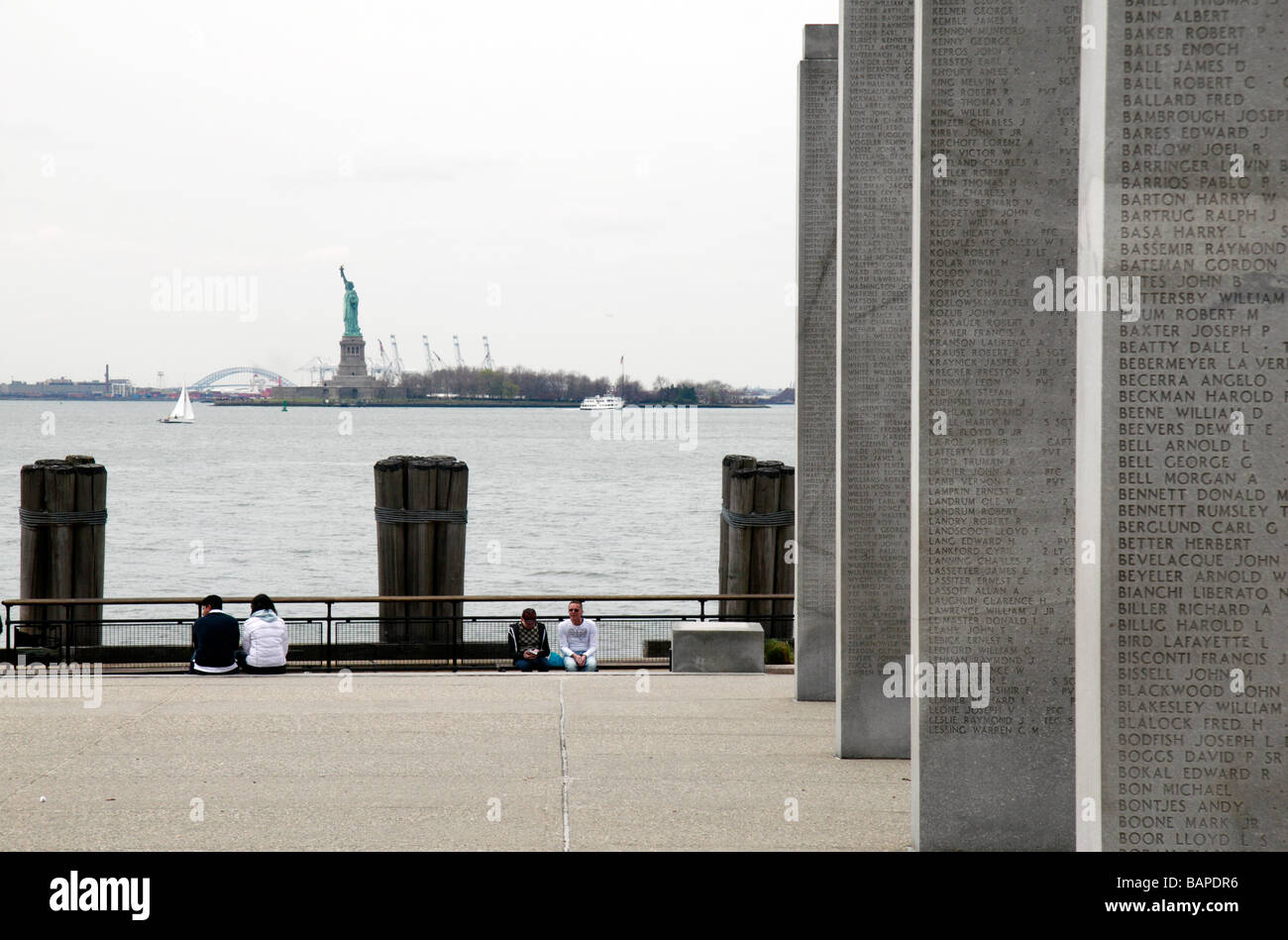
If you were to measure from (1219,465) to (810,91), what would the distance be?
8378 mm

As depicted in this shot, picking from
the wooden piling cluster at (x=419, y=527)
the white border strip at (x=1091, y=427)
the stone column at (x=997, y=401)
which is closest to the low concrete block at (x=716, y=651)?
the wooden piling cluster at (x=419, y=527)

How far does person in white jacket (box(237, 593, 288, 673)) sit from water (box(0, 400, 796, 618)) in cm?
2201

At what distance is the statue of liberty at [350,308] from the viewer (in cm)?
12525

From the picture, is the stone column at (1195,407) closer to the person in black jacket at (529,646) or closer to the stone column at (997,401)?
the stone column at (997,401)

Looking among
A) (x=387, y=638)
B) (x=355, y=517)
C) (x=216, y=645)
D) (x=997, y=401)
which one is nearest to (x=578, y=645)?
(x=216, y=645)

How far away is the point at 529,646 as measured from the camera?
1480 centimetres

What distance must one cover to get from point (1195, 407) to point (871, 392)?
5.22 m

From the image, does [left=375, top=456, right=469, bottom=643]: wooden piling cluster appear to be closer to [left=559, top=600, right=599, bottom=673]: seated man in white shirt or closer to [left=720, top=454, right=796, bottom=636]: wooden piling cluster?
[left=720, top=454, right=796, bottom=636]: wooden piling cluster

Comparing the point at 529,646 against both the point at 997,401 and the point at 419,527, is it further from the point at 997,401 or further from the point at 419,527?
the point at 997,401

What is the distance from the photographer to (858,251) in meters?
9.84

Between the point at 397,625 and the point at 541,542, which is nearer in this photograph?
the point at 397,625

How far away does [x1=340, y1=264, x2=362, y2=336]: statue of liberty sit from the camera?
125 m

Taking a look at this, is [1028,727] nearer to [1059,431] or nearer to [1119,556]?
[1059,431]

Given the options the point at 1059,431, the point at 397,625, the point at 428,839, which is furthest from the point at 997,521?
the point at 397,625
